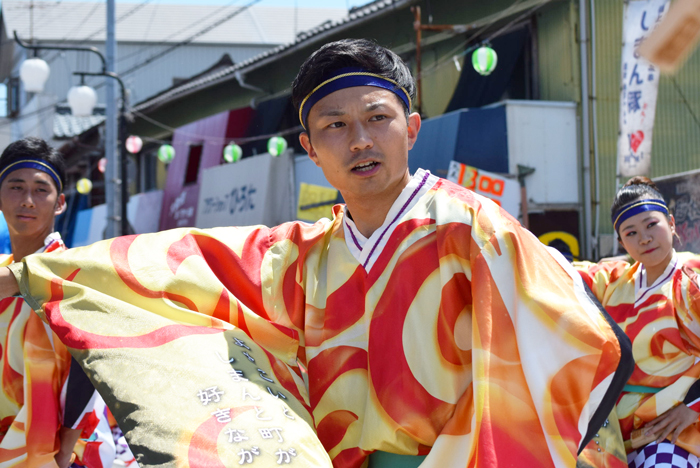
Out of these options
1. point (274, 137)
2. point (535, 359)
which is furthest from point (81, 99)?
point (535, 359)

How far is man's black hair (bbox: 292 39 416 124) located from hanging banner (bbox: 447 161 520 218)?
718cm

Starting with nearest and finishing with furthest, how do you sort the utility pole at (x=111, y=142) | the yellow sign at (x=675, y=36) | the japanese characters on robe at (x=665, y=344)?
the yellow sign at (x=675, y=36)
the japanese characters on robe at (x=665, y=344)
the utility pole at (x=111, y=142)

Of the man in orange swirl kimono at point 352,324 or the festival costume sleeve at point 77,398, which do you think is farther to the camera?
the festival costume sleeve at point 77,398

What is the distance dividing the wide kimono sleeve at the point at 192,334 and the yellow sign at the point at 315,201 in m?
9.81

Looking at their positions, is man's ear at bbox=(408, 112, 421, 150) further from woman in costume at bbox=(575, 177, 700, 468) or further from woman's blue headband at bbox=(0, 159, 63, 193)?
woman in costume at bbox=(575, 177, 700, 468)

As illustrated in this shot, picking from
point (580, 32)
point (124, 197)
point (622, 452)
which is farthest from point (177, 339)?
point (124, 197)

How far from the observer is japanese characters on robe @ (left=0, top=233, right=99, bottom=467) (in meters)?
2.81

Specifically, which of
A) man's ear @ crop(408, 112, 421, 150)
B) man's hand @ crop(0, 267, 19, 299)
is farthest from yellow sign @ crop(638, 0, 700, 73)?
man's hand @ crop(0, 267, 19, 299)

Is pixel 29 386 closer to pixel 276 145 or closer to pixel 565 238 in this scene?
pixel 565 238

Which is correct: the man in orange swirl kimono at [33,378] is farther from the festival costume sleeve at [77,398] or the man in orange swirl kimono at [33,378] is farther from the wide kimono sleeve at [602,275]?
the wide kimono sleeve at [602,275]

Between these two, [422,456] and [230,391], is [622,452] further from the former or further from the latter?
[230,391]

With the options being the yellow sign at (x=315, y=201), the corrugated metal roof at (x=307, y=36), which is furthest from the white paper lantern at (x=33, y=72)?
the yellow sign at (x=315, y=201)

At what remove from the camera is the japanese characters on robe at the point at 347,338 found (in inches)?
67.7

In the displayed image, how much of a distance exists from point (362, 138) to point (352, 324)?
1.83ft
